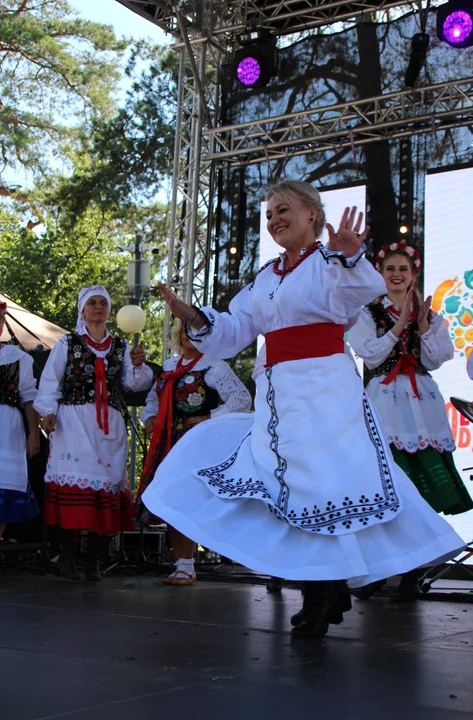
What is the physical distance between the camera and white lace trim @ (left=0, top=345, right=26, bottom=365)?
18.0 ft

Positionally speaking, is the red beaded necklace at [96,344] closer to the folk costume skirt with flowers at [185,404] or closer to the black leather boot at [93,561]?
the folk costume skirt with flowers at [185,404]

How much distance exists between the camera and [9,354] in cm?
552

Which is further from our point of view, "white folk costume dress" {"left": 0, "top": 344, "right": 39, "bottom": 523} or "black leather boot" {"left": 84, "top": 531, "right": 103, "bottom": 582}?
"white folk costume dress" {"left": 0, "top": 344, "right": 39, "bottom": 523}

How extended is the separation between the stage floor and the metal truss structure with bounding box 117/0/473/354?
5.15 m

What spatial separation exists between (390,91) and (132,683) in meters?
7.03

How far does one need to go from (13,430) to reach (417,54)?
463cm

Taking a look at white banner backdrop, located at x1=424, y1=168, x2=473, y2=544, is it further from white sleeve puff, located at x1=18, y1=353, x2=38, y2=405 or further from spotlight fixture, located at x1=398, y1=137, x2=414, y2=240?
white sleeve puff, located at x1=18, y1=353, x2=38, y2=405

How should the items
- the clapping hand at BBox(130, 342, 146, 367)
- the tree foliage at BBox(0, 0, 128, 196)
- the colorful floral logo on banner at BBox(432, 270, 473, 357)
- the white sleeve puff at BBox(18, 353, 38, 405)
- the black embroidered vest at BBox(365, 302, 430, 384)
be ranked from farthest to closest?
the tree foliage at BBox(0, 0, 128, 196) → the colorful floral logo on banner at BBox(432, 270, 473, 357) → the white sleeve puff at BBox(18, 353, 38, 405) → the clapping hand at BBox(130, 342, 146, 367) → the black embroidered vest at BBox(365, 302, 430, 384)

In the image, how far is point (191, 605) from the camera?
3762mm

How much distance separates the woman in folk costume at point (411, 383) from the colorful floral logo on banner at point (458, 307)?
9.60 feet

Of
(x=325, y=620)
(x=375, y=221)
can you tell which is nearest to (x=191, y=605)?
(x=325, y=620)

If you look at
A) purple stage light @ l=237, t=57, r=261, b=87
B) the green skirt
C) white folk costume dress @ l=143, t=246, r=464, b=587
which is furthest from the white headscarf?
purple stage light @ l=237, t=57, r=261, b=87

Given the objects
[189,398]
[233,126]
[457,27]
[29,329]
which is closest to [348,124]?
[233,126]

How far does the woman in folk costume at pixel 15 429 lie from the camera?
5.50 meters
